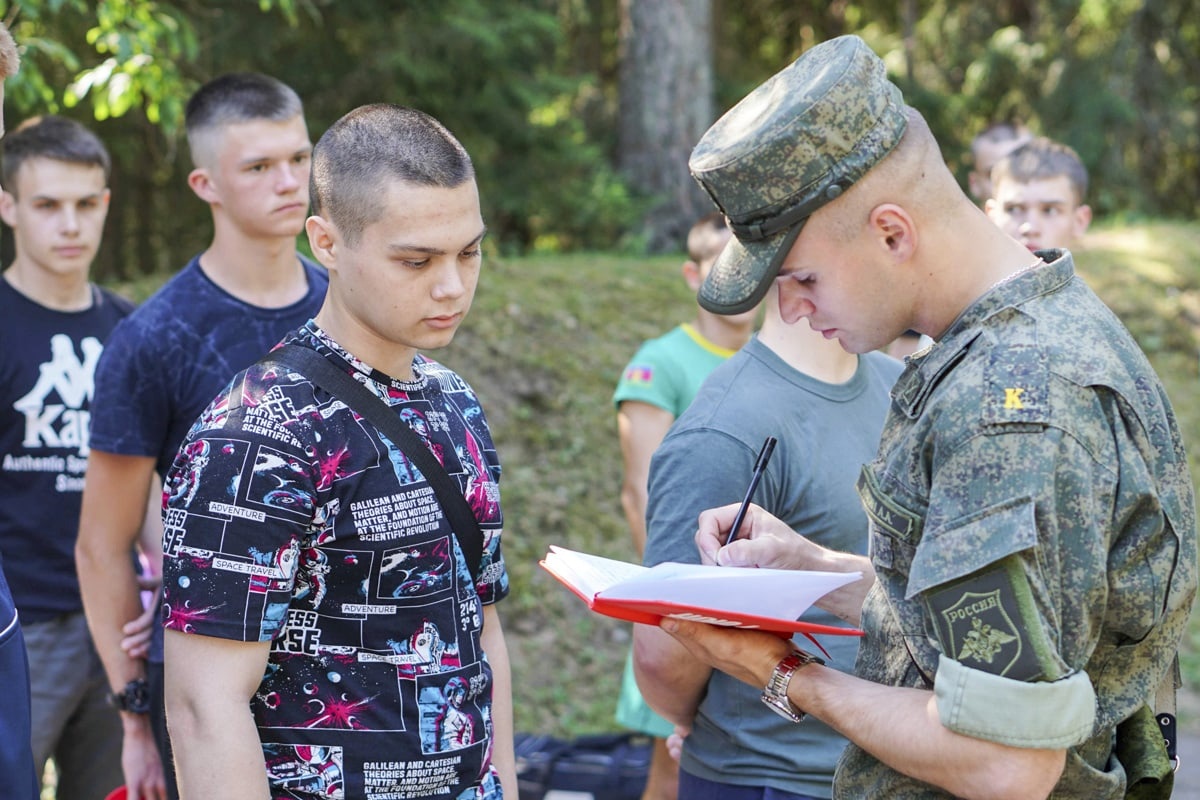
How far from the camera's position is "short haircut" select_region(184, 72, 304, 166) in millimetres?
3541

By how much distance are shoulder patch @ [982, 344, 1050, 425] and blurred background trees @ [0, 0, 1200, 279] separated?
3.21 m

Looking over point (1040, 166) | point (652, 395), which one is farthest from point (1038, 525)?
point (1040, 166)

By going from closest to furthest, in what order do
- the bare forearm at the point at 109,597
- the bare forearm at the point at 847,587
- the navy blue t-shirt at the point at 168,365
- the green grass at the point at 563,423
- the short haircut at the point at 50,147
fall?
the bare forearm at the point at 847,587, the navy blue t-shirt at the point at 168,365, the bare forearm at the point at 109,597, the short haircut at the point at 50,147, the green grass at the point at 563,423

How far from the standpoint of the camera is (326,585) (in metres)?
2.19

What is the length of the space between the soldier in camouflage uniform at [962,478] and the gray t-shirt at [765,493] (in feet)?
1.85

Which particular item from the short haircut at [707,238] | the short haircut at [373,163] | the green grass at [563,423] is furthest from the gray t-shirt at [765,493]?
the green grass at [563,423]

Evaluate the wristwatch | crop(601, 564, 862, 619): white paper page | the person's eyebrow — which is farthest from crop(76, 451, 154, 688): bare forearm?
the wristwatch

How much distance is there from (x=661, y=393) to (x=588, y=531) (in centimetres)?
295

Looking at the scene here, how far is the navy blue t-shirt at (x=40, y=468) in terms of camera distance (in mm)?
3830

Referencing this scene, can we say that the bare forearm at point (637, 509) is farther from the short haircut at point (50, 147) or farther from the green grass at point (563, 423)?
the short haircut at point (50, 147)

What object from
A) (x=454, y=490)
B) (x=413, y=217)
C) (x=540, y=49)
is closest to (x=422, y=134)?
(x=413, y=217)

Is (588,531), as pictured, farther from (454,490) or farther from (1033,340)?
(1033,340)

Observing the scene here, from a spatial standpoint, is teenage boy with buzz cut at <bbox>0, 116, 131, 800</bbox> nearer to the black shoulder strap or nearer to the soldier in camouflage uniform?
the black shoulder strap

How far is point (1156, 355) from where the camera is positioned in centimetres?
1087
